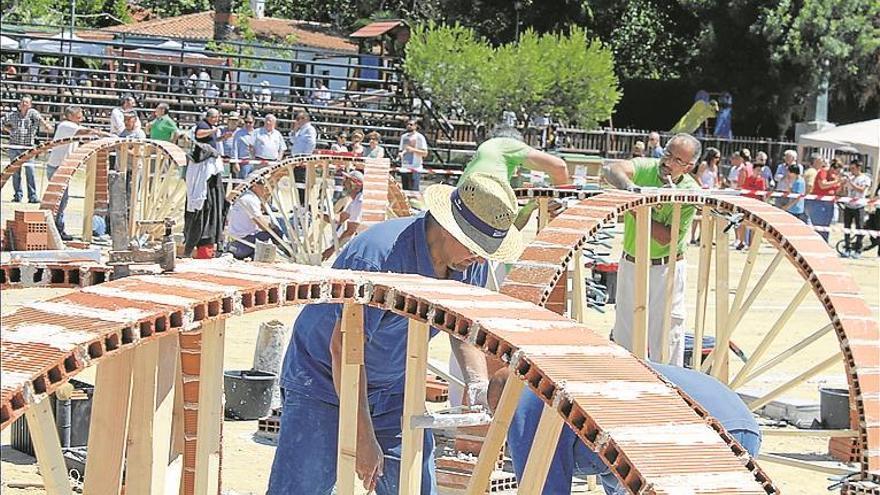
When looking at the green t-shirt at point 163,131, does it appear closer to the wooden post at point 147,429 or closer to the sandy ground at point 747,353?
the sandy ground at point 747,353

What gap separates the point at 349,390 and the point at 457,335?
622 millimetres

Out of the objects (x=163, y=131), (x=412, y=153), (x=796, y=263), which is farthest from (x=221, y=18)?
(x=796, y=263)

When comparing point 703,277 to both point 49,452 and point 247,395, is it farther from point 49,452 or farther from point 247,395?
point 49,452

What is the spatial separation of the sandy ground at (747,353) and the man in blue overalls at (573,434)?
1.56 m

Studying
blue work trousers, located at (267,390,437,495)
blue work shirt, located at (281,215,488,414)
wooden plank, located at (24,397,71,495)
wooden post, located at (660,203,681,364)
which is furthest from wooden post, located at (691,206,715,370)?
wooden plank, located at (24,397,71,495)

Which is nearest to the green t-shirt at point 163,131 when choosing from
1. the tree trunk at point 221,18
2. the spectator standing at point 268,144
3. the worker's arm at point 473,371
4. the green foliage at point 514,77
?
the spectator standing at point 268,144

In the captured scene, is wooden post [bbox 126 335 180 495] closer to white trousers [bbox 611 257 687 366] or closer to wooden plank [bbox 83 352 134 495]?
wooden plank [bbox 83 352 134 495]

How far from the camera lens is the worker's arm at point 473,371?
15.6 feet

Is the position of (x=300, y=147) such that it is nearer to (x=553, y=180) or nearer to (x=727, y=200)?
(x=553, y=180)

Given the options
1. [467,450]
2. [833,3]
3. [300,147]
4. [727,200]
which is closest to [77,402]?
[467,450]

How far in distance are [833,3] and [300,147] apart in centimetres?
2135

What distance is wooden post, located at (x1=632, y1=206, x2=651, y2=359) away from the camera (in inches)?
274

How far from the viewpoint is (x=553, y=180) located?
Answer: 9.02m

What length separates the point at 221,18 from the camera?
114 ft
